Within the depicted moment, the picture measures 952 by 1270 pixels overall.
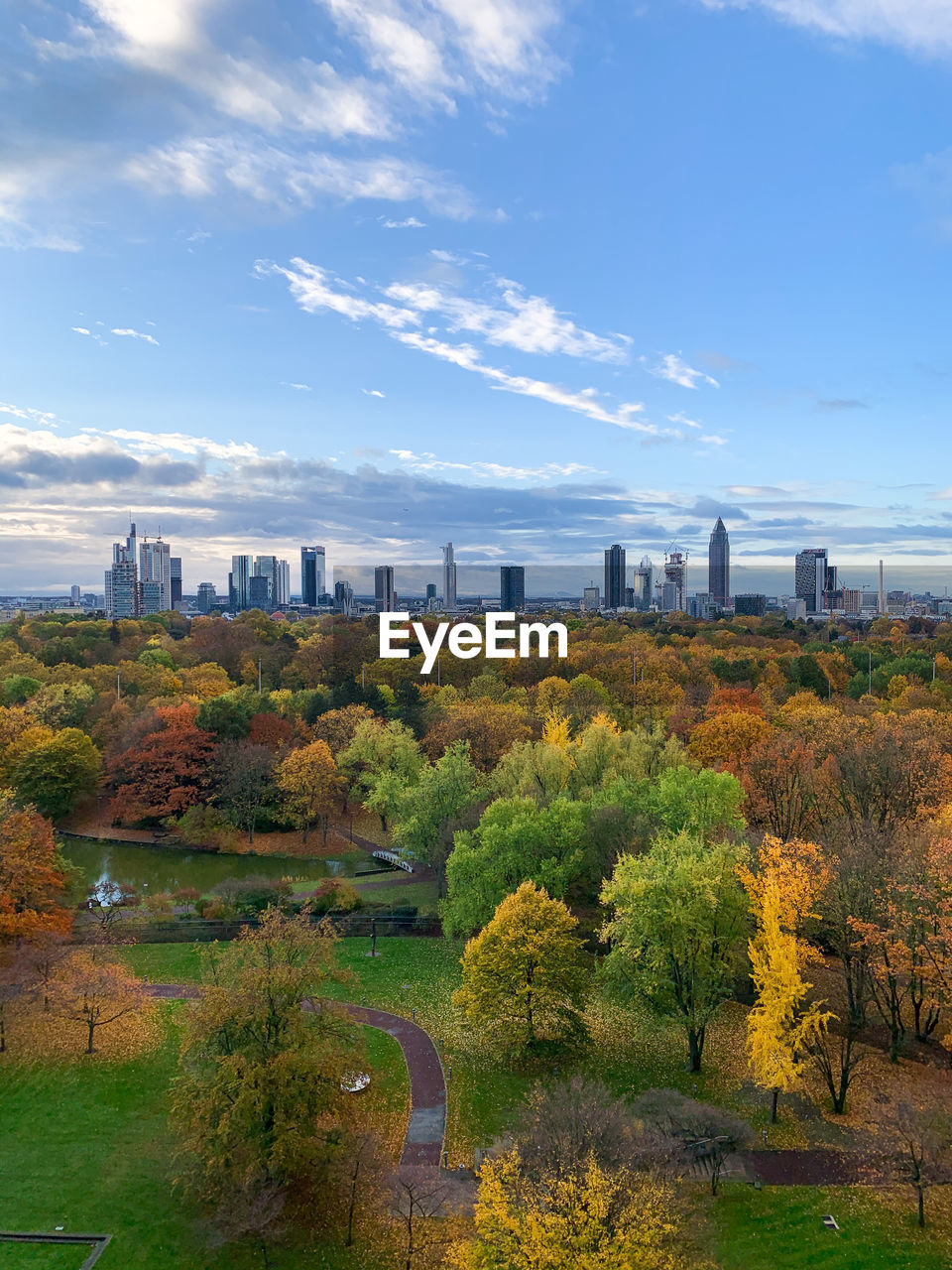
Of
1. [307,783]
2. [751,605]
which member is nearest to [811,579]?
[751,605]

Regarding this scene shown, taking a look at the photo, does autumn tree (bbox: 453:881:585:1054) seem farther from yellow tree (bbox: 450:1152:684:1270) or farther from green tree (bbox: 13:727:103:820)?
green tree (bbox: 13:727:103:820)

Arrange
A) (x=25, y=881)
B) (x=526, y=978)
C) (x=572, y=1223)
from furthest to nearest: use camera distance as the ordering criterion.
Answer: (x=25, y=881), (x=526, y=978), (x=572, y=1223)

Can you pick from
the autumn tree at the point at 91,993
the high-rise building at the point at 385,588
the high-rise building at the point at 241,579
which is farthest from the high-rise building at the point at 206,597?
the autumn tree at the point at 91,993

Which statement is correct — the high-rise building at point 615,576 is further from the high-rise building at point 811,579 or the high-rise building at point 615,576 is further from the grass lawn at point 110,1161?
the grass lawn at point 110,1161

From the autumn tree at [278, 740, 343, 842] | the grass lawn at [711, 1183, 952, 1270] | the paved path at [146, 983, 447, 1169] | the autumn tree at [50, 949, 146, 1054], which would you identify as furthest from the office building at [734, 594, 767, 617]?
the autumn tree at [50, 949, 146, 1054]

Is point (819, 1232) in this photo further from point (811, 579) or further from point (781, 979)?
point (811, 579)

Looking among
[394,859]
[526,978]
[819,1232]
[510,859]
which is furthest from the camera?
[394,859]

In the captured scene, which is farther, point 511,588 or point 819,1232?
point 511,588
